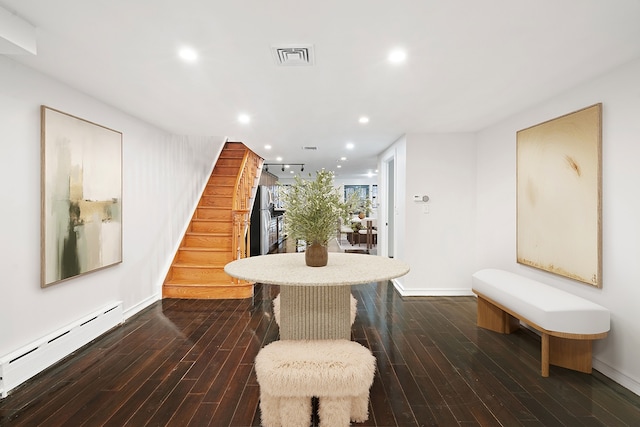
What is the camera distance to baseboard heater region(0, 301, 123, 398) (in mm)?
2121

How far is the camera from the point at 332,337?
213cm

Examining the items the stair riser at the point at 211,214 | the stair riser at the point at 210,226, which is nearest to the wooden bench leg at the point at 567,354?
the stair riser at the point at 210,226

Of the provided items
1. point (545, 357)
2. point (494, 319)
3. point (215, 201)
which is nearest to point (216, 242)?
point (215, 201)

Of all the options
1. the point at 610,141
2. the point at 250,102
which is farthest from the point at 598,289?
the point at 250,102

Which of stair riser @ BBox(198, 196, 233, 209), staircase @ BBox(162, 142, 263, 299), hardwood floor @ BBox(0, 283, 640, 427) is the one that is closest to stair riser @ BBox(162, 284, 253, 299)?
staircase @ BBox(162, 142, 263, 299)

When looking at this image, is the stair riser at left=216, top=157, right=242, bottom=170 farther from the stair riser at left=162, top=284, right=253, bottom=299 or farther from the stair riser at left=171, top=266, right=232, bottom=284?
the stair riser at left=162, top=284, right=253, bottom=299

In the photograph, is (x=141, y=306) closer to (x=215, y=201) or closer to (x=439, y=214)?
(x=215, y=201)

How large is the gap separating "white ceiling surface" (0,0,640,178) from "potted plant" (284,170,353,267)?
36.6 inches

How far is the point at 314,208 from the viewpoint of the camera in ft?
7.04

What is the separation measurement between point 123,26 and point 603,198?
3.67 metres

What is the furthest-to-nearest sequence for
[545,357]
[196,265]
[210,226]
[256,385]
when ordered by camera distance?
[210,226], [196,265], [545,357], [256,385]

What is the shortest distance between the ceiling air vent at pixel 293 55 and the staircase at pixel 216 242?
2.44 meters

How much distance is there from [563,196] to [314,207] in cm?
238

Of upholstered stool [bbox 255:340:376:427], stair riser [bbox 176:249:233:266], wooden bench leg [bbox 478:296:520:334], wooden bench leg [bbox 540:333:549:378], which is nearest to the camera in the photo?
upholstered stool [bbox 255:340:376:427]
